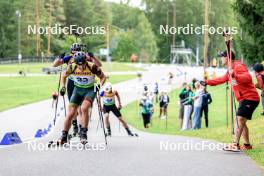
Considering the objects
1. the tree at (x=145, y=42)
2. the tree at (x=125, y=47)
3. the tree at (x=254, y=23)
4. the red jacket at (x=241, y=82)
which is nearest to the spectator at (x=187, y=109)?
the tree at (x=254, y=23)

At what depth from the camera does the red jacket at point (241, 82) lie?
11945mm

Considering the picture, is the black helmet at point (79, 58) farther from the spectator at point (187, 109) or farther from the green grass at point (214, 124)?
the spectator at point (187, 109)

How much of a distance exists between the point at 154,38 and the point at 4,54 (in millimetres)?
34422

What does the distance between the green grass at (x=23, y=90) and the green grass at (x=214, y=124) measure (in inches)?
308

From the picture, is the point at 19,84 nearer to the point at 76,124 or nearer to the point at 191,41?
the point at 76,124

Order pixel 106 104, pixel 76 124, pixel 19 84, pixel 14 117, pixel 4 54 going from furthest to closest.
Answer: pixel 4 54
pixel 19 84
pixel 14 117
pixel 106 104
pixel 76 124

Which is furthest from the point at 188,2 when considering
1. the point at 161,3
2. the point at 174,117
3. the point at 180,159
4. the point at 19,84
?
the point at 180,159

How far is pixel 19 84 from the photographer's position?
57562 millimetres

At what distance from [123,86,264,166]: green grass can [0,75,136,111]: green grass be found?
783 cm

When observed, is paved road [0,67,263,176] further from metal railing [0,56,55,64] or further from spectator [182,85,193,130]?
metal railing [0,56,55,64]

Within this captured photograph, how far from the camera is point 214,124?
2681 cm

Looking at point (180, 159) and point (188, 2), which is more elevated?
point (188, 2)

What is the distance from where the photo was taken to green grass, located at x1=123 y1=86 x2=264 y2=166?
14.7 metres

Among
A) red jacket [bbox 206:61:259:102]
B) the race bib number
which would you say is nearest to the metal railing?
the race bib number
